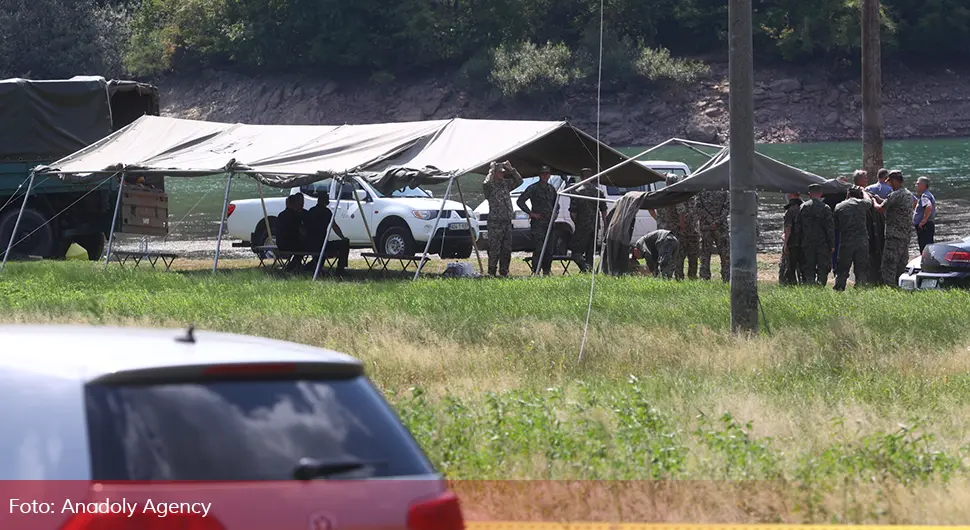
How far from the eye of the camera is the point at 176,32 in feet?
350

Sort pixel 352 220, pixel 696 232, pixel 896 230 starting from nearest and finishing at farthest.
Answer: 1. pixel 896 230
2. pixel 696 232
3. pixel 352 220

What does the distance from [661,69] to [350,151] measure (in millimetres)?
77514

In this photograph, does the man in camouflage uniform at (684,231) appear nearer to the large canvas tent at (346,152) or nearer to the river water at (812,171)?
the large canvas tent at (346,152)

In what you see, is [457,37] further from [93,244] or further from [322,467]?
[322,467]

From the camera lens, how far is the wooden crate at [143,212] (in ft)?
80.4

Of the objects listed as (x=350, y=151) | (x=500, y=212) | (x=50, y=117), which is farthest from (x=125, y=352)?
(x=50, y=117)

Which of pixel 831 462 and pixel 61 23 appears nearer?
pixel 831 462

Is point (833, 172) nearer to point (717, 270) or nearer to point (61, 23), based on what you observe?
point (717, 270)

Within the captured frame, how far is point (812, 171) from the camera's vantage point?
65625 mm


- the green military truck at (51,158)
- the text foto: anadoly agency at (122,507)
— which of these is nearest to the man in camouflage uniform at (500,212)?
the green military truck at (51,158)

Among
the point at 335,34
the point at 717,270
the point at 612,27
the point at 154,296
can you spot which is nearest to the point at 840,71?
the point at 612,27

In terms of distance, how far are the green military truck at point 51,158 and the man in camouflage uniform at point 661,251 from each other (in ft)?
31.6

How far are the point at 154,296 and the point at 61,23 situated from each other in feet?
280

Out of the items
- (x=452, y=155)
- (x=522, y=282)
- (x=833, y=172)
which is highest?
(x=452, y=155)
